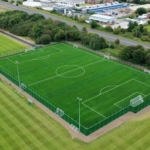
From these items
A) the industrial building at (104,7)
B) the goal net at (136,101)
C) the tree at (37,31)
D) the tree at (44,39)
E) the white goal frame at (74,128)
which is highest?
the industrial building at (104,7)

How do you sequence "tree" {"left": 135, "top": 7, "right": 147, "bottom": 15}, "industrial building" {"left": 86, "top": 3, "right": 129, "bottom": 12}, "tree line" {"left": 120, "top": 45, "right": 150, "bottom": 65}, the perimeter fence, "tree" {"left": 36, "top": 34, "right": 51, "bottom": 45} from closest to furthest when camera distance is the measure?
the perimeter fence < "tree line" {"left": 120, "top": 45, "right": 150, "bottom": 65} < "tree" {"left": 36, "top": 34, "right": 51, "bottom": 45} < "tree" {"left": 135, "top": 7, "right": 147, "bottom": 15} < "industrial building" {"left": 86, "top": 3, "right": 129, "bottom": 12}

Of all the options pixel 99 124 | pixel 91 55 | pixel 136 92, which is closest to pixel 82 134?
pixel 99 124

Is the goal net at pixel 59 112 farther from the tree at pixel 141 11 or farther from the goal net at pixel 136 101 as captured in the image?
the tree at pixel 141 11

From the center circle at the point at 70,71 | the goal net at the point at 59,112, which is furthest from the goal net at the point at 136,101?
the center circle at the point at 70,71

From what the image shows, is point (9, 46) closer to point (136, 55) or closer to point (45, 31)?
point (45, 31)

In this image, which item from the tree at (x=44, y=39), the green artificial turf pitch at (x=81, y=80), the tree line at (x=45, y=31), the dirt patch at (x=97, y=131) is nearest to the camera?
the dirt patch at (x=97, y=131)

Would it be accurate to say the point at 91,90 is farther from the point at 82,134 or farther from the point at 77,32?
the point at 77,32

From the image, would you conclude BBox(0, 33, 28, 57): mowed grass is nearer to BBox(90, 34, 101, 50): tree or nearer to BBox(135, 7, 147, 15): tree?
BBox(90, 34, 101, 50): tree

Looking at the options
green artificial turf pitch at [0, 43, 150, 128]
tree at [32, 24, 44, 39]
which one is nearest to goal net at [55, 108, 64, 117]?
green artificial turf pitch at [0, 43, 150, 128]
